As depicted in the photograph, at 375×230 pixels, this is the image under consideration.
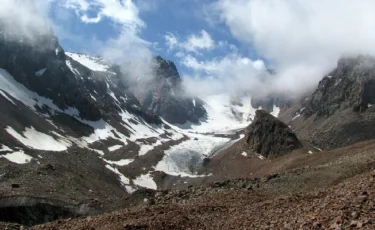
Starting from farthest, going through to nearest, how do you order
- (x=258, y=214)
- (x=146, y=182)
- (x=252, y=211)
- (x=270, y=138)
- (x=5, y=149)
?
(x=270, y=138) < (x=146, y=182) < (x=5, y=149) < (x=252, y=211) < (x=258, y=214)

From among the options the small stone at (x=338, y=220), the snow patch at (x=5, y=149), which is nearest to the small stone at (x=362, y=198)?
the small stone at (x=338, y=220)

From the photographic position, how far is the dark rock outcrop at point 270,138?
553ft

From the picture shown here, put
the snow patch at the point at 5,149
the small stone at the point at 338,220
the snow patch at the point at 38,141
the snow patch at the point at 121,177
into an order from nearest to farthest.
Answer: the small stone at the point at 338,220, the snow patch at the point at 5,149, the snow patch at the point at 121,177, the snow patch at the point at 38,141

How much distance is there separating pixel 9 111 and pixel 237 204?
17556 centimetres

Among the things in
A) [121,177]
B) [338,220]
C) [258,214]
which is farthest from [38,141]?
[338,220]

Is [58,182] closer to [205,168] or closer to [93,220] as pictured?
[93,220]

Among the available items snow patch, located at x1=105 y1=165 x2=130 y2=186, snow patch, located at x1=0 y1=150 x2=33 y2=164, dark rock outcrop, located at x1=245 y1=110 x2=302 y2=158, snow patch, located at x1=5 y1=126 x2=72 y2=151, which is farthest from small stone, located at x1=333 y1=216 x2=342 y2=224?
snow patch, located at x1=5 y1=126 x2=72 y2=151

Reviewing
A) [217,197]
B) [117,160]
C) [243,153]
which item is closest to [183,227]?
[217,197]

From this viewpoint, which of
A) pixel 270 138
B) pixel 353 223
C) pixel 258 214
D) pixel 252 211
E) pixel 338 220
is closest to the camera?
pixel 353 223

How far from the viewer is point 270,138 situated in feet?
585

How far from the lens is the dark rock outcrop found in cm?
16860

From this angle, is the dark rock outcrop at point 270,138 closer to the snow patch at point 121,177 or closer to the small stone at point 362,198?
the snow patch at point 121,177

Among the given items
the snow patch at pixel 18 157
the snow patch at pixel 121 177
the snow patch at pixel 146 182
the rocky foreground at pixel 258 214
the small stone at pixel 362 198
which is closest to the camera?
the rocky foreground at pixel 258 214

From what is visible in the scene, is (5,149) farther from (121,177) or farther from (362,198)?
(362,198)
